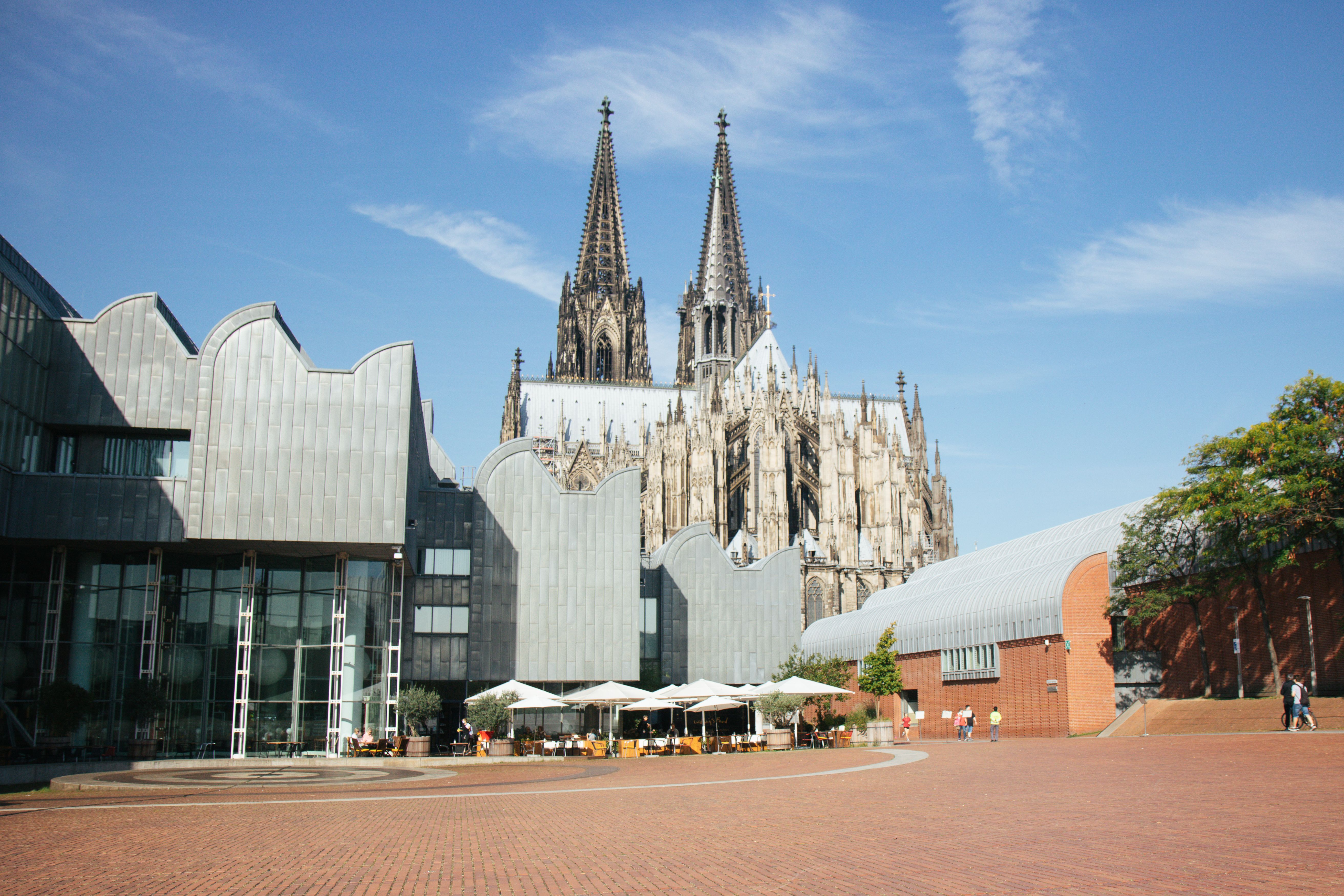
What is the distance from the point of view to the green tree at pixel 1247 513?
105ft

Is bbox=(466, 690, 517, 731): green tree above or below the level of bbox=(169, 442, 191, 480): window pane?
below

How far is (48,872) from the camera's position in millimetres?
9297

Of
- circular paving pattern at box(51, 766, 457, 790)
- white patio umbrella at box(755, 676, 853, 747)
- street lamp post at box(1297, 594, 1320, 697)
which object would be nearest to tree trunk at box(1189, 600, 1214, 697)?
street lamp post at box(1297, 594, 1320, 697)

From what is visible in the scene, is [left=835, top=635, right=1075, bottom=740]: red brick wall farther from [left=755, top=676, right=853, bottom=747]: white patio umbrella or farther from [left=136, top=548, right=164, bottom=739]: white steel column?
[left=136, top=548, right=164, bottom=739]: white steel column

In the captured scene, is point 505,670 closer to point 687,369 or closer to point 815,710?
point 815,710

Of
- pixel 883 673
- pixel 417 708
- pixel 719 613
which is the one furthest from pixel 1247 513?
pixel 417 708

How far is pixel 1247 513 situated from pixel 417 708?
25497 mm

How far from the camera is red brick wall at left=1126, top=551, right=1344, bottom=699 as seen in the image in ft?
108

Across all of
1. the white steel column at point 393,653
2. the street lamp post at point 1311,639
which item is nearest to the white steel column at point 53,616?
the white steel column at point 393,653

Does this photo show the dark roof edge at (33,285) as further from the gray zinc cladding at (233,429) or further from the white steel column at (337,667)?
the white steel column at (337,667)

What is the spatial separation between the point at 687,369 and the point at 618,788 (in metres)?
78.5

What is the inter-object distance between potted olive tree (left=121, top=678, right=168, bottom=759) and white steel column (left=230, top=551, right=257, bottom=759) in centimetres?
203

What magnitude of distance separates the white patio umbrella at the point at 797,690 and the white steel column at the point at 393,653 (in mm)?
11470

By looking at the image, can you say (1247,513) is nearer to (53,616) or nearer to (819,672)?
(819,672)
